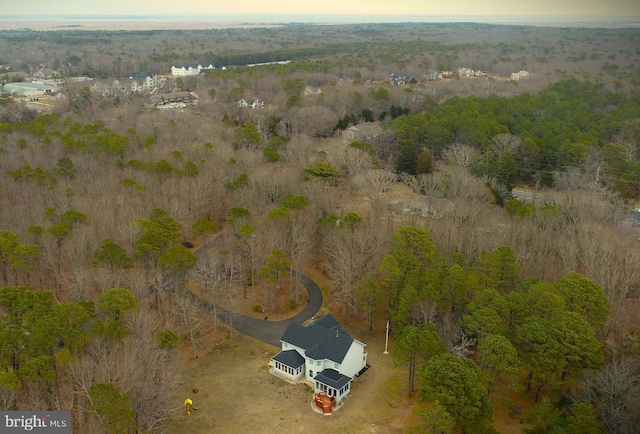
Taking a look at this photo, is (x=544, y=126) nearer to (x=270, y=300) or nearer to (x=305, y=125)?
(x=305, y=125)

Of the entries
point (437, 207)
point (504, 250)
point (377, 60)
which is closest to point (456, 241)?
point (504, 250)

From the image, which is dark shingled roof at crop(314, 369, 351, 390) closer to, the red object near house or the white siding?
the white siding

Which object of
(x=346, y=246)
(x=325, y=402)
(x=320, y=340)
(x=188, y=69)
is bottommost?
(x=325, y=402)

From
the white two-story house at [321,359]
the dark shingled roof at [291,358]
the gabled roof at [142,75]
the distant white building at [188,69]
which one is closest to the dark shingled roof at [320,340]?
the white two-story house at [321,359]

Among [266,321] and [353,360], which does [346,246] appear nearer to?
[266,321]

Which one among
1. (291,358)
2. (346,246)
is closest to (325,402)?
(291,358)

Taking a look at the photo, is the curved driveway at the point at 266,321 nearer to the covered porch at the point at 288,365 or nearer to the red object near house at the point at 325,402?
the covered porch at the point at 288,365
